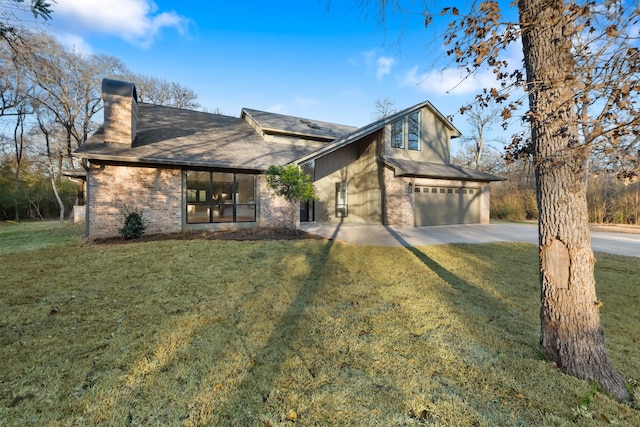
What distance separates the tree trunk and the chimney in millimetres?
11395

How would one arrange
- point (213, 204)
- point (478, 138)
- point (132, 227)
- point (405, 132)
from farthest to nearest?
point (478, 138) → point (405, 132) → point (213, 204) → point (132, 227)

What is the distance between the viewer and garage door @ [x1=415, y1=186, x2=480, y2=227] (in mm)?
13734

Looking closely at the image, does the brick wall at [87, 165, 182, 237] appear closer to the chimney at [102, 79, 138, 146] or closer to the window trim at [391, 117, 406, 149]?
the chimney at [102, 79, 138, 146]

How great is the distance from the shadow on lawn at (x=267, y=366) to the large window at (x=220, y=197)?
7565 millimetres

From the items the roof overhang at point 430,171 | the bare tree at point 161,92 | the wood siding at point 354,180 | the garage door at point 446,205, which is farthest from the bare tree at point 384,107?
the bare tree at point 161,92

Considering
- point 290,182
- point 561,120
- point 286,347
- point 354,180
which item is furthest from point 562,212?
point 354,180

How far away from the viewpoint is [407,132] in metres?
15.0

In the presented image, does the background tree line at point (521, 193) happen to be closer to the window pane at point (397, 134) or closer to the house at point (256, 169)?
the house at point (256, 169)

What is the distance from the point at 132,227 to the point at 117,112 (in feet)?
14.2

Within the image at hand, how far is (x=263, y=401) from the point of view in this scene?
85.8 inches

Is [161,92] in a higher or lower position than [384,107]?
higher

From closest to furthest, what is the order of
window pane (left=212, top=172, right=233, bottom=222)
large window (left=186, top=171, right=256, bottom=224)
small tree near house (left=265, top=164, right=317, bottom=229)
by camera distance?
small tree near house (left=265, top=164, right=317, bottom=229), large window (left=186, top=171, right=256, bottom=224), window pane (left=212, top=172, right=233, bottom=222)

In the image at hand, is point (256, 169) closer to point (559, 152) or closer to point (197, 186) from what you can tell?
point (197, 186)

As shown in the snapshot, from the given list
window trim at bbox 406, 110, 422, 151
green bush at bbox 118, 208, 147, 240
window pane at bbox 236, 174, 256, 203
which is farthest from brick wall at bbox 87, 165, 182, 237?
window trim at bbox 406, 110, 422, 151
